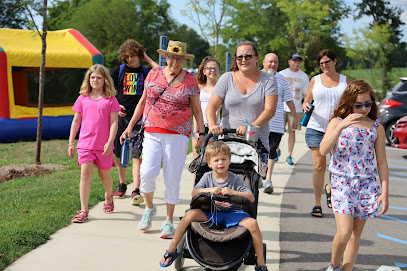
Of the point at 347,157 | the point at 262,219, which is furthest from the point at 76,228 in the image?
the point at 347,157

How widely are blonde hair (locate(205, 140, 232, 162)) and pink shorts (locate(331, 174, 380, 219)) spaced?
971 millimetres

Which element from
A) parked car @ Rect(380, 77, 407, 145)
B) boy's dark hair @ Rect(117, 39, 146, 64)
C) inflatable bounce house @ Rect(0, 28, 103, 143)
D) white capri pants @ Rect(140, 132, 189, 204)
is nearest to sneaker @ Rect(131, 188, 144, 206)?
white capri pants @ Rect(140, 132, 189, 204)

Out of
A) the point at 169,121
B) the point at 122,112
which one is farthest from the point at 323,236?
the point at 122,112

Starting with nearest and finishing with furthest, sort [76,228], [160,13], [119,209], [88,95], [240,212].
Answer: [240,212]
[76,228]
[88,95]
[119,209]
[160,13]

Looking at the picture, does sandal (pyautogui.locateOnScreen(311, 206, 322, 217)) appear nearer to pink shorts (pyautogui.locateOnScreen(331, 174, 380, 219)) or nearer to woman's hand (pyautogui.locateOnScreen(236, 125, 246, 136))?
woman's hand (pyautogui.locateOnScreen(236, 125, 246, 136))

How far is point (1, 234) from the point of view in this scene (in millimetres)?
5320

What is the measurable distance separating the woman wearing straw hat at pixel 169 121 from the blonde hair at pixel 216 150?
1119mm

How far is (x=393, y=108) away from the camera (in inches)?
640

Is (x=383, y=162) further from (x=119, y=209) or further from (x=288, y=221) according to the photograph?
(x=119, y=209)

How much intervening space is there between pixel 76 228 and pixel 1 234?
0.90 m

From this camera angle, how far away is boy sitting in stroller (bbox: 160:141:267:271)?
4297 mm

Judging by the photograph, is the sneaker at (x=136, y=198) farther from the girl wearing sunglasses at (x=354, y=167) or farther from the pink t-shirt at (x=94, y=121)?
the girl wearing sunglasses at (x=354, y=167)

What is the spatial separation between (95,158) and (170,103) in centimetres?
134

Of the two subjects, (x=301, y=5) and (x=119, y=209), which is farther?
(x=301, y=5)
